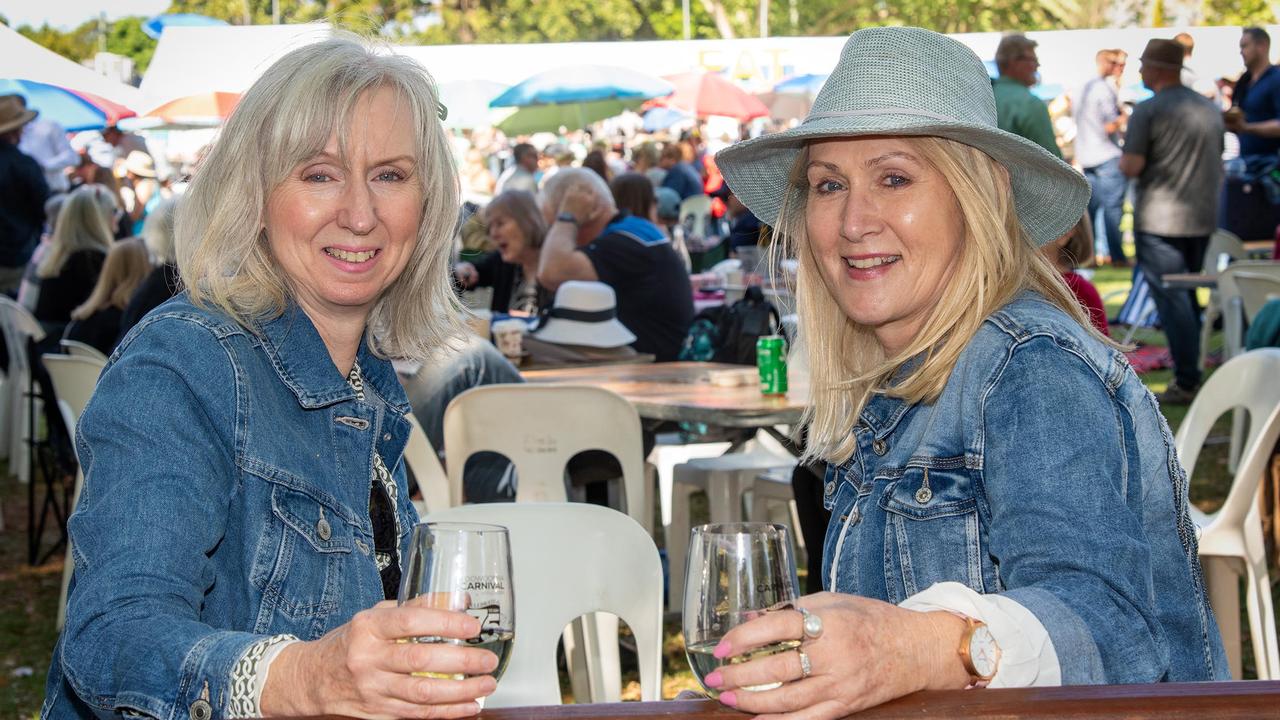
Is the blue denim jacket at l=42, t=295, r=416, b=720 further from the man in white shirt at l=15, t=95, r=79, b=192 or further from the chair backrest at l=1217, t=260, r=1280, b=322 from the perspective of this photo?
the man in white shirt at l=15, t=95, r=79, b=192

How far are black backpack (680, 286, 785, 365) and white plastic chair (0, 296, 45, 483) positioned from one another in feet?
12.3

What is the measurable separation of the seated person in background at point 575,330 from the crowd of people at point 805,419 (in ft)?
11.1

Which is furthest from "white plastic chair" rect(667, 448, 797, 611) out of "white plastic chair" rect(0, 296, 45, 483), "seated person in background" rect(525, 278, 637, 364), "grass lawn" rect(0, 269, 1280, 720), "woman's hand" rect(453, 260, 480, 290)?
"white plastic chair" rect(0, 296, 45, 483)

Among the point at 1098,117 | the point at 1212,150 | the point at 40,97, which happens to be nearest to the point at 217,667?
the point at 1212,150

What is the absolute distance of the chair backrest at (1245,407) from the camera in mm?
3645

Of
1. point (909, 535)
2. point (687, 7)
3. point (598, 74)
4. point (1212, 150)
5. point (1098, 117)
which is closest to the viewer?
point (909, 535)

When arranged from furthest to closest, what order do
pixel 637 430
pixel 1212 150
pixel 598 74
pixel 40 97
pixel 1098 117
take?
pixel 598 74 → pixel 1098 117 → pixel 40 97 → pixel 1212 150 → pixel 637 430

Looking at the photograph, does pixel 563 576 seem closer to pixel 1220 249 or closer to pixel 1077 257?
pixel 1077 257

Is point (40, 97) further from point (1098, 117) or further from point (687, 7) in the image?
point (687, 7)

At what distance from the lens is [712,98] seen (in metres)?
17.2

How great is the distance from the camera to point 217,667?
138 cm

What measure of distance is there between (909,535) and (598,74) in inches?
581

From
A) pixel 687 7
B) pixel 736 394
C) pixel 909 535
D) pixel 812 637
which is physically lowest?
pixel 736 394

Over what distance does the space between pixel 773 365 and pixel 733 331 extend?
1.57 metres
